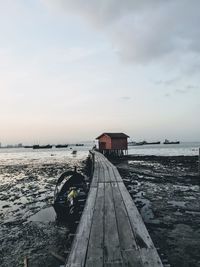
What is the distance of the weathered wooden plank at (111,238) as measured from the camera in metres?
4.90

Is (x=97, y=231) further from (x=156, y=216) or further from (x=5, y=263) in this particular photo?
(x=156, y=216)

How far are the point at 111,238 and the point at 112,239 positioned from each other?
0.23ft

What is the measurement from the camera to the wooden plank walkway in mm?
4789

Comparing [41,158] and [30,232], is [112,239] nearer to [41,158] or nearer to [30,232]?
[30,232]

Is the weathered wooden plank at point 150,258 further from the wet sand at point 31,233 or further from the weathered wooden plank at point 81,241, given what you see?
the wet sand at point 31,233

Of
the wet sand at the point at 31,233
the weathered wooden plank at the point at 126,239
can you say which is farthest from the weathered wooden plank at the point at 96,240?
the wet sand at the point at 31,233

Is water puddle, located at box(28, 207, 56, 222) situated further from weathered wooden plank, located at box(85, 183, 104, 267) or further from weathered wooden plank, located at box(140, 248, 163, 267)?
weathered wooden plank, located at box(140, 248, 163, 267)

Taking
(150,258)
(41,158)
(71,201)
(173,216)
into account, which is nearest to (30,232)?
(71,201)

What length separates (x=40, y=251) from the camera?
8.80m

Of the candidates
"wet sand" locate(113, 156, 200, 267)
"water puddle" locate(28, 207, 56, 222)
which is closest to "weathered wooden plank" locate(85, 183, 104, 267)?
"wet sand" locate(113, 156, 200, 267)

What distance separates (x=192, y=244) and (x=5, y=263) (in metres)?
6.10

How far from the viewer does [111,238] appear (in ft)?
19.1

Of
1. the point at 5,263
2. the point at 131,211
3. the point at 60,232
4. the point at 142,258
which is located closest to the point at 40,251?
the point at 5,263

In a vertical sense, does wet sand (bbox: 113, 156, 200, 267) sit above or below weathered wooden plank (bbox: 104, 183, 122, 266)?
below
